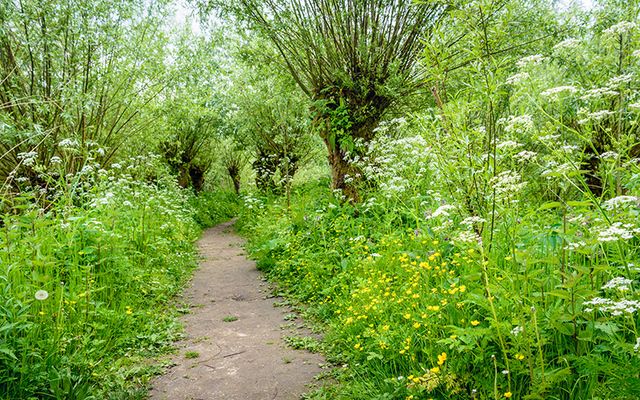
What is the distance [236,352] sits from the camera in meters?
4.67

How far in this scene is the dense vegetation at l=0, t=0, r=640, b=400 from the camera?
285 cm

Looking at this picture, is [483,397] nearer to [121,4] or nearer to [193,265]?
[193,265]

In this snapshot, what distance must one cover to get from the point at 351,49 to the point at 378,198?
2909mm

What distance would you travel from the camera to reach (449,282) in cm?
398

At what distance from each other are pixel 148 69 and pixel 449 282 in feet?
31.1

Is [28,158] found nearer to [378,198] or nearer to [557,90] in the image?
[378,198]

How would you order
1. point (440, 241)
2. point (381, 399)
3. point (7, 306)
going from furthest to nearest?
point (440, 241) → point (7, 306) → point (381, 399)

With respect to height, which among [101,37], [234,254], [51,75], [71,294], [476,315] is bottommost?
[234,254]

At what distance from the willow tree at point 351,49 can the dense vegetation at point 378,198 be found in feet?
0.15

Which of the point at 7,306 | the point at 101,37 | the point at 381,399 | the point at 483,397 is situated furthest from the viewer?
the point at 101,37

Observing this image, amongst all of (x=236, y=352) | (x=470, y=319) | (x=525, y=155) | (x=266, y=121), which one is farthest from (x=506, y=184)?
(x=266, y=121)

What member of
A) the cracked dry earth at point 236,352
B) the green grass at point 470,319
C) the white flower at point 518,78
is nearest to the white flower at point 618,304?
the green grass at point 470,319

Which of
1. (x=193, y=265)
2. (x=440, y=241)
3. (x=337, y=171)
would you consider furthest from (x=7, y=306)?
(x=337, y=171)

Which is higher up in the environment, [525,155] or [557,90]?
[557,90]
